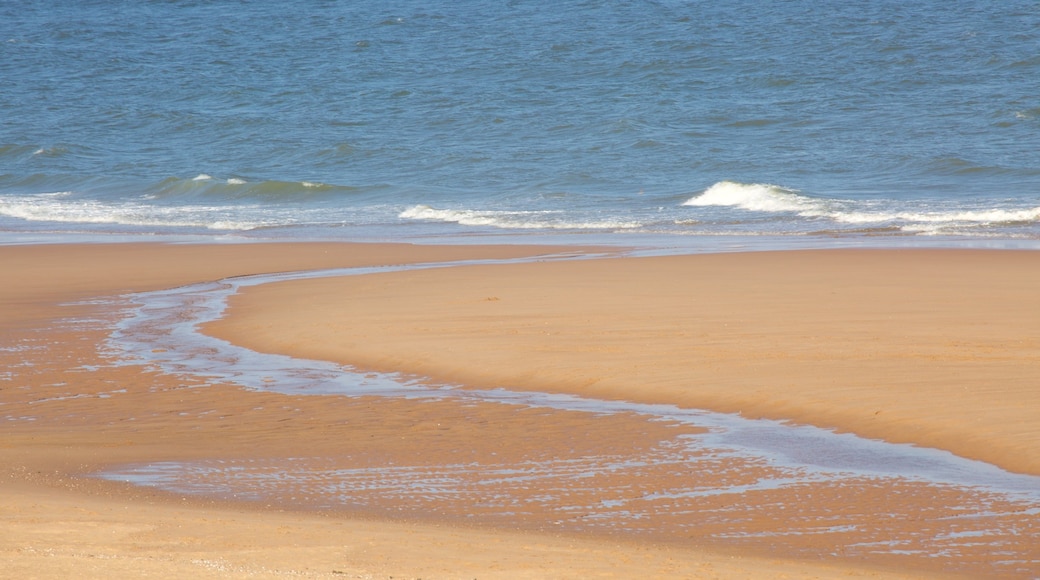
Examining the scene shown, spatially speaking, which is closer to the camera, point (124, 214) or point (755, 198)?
point (755, 198)

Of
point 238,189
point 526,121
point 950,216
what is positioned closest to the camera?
point 950,216

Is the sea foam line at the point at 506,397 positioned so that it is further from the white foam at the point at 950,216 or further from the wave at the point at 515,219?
the white foam at the point at 950,216

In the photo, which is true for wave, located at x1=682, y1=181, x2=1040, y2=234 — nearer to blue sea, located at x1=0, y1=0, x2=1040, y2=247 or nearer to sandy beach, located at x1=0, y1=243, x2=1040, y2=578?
blue sea, located at x1=0, y1=0, x2=1040, y2=247

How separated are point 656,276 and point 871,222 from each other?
25.5 feet

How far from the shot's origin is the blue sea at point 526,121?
21.5 metres

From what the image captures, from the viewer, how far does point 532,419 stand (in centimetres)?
661

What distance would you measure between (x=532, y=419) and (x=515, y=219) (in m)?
14.6

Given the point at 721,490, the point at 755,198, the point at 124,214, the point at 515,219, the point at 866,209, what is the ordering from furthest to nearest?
the point at 124,214 < the point at 755,198 < the point at 515,219 < the point at 866,209 < the point at 721,490

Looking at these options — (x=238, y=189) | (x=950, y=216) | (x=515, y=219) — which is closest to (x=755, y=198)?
(x=950, y=216)

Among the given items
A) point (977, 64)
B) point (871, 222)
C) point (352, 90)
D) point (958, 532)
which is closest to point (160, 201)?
point (352, 90)

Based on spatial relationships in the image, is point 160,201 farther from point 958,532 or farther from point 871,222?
point 958,532

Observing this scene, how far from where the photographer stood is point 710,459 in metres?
5.66

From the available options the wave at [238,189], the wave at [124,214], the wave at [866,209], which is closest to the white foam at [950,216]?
the wave at [866,209]

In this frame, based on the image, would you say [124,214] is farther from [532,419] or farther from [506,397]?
[532,419]
